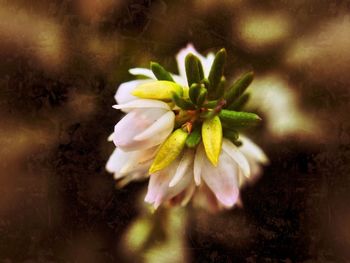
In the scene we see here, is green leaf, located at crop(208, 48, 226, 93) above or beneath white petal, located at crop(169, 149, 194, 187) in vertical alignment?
above

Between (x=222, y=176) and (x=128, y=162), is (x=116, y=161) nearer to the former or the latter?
(x=128, y=162)

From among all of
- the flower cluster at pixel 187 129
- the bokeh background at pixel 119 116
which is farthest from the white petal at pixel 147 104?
the bokeh background at pixel 119 116

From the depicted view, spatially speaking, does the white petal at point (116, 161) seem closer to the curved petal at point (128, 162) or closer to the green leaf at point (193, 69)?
the curved petal at point (128, 162)

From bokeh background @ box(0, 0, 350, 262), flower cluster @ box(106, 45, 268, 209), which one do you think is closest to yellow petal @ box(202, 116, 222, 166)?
flower cluster @ box(106, 45, 268, 209)

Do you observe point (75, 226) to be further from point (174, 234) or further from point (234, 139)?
point (234, 139)

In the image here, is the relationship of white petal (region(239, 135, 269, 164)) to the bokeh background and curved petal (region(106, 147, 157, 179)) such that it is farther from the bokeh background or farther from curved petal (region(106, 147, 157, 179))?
curved petal (region(106, 147, 157, 179))

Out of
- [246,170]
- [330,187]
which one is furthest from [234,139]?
[330,187]

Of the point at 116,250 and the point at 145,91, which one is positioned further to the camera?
the point at 116,250
